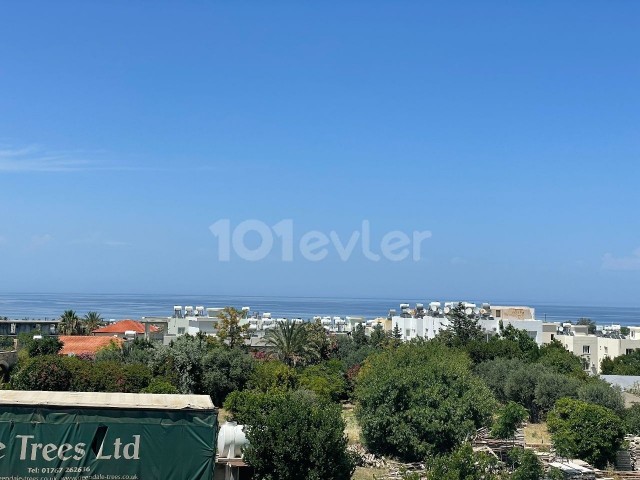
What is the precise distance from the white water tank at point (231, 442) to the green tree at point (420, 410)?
8286 mm

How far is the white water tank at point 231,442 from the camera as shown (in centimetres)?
1666

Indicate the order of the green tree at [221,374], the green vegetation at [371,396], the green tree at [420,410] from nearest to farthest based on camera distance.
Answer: the green vegetation at [371,396]
the green tree at [420,410]
the green tree at [221,374]

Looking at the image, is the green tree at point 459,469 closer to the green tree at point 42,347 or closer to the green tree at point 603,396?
the green tree at point 603,396

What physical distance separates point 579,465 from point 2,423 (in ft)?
54.2

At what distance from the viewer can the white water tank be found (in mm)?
16656

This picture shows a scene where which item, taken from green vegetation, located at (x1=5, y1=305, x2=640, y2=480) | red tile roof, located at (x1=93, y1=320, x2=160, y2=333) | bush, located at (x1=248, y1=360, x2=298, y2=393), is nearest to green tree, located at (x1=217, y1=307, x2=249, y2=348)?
green vegetation, located at (x1=5, y1=305, x2=640, y2=480)

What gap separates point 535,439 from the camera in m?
28.8

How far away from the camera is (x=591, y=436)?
22688 mm

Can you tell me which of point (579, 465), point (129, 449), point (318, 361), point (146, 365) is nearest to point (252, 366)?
point (146, 365)

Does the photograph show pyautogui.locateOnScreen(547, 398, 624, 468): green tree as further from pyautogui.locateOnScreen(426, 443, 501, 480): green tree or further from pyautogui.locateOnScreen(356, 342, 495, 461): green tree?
pyautogui.locateOnScreen(426, 443, 501, 480): green tree

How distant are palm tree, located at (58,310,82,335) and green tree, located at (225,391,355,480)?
60242 millimetres

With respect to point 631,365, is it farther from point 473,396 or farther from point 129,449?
point 129,449

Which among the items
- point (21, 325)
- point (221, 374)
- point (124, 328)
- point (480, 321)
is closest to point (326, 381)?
point (221, 374)

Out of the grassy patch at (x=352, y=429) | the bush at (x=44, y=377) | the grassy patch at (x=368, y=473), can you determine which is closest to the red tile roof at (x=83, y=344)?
the bush at (x=44, y=377)
